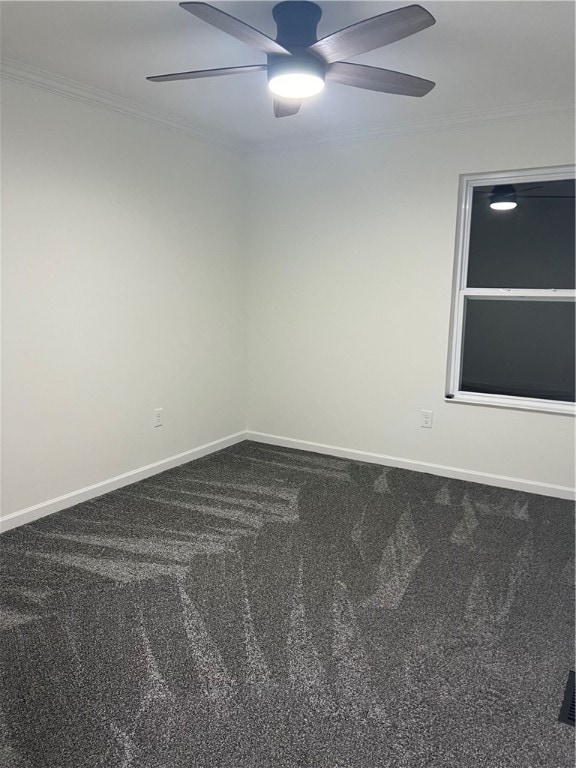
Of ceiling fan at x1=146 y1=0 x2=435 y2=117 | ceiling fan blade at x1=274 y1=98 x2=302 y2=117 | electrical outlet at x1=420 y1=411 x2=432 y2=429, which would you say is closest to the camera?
ceiling fan at x1=146 y1=0 x2=435 y2=117

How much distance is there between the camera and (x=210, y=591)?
8.23 feet

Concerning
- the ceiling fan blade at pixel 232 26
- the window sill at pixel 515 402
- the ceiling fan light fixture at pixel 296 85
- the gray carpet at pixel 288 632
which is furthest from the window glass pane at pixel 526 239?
the ceiling fan blade at pixel 232 26

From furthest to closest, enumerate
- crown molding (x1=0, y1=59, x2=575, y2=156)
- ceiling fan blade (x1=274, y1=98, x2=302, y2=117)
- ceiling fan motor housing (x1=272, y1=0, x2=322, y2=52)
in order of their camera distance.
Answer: crown molding (x1=0, y1=59, x2=575, y2=156), ceiling fan blade (x1=274, y1=98, x2=302, y2=117), ceiling fan motor housing (x1=272, y1=0, x2=322, y2=52)

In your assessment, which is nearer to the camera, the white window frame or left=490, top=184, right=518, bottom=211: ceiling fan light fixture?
the white window frame

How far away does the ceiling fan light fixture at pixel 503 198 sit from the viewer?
3.71 meters

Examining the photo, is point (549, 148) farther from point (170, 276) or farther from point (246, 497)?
point (246, 497)

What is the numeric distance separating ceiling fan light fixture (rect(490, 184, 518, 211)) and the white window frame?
0.21 feet

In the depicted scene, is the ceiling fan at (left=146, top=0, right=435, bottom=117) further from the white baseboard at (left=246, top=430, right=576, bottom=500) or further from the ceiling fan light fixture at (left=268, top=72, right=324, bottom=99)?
the white baseboard at (left=246, top=430, right=576, bottom=500)

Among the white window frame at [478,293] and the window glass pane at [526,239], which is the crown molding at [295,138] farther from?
the window glass pane at [526,239]

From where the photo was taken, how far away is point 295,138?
13.6 ft

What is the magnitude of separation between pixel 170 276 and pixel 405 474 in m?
2.21

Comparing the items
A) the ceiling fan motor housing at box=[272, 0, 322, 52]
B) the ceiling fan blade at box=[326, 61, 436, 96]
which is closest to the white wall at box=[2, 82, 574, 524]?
the ceiling fan blade at box=[326, 61, 436, 96]

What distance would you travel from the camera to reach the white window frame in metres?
3.54

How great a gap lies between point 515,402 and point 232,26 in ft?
9.32
